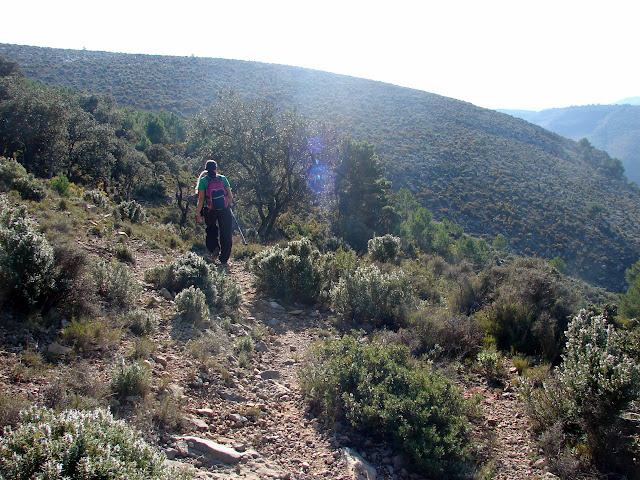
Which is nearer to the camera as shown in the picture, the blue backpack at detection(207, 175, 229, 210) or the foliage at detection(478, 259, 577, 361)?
the foliage at detection(478, 259, 577, 361)

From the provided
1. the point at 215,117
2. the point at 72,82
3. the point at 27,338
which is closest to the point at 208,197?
the point at 27,338

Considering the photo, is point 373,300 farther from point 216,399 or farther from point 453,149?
point 453,149

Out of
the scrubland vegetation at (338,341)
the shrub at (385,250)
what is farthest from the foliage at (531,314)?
the shrub at (385,250)

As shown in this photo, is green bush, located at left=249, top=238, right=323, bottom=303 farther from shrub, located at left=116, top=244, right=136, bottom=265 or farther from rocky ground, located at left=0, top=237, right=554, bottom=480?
shrub, located at left=116, top=244, right=136, bottom=265

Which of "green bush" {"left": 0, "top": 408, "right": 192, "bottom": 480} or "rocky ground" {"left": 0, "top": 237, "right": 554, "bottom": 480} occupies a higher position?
"green bush" {"left": 0, "top": 408, "right": 192, "bottom": 480}

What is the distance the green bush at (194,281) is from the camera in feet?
19.0

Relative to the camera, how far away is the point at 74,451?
1.87 m

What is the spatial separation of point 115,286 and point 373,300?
358 centimetres

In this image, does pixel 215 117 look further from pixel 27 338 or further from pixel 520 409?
pixel 520 409

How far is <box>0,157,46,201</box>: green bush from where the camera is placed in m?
7.25

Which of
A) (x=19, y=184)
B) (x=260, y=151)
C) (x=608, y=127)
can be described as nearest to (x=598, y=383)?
(x=19, y=184)

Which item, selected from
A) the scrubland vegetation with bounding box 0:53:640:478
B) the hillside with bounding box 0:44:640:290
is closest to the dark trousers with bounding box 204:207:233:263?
the scrubland vegetation with bounding box 0:53:640:478

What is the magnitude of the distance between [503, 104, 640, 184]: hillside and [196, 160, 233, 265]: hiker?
106503 millimetres

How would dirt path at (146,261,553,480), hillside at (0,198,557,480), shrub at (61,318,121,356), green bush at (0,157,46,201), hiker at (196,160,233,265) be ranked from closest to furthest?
1. hillside at (0,198,557,480)
2. dirt path at (146,261,553,480)
3. shrub at (61,318,121,356)
4. green bush at (0,157,46,201)
5. hiker at (196,160,233,265)
